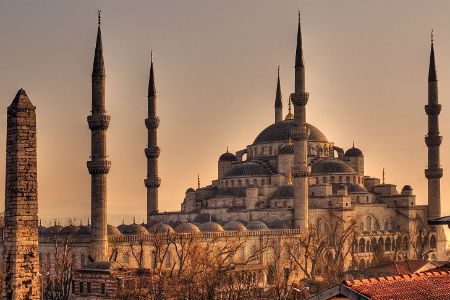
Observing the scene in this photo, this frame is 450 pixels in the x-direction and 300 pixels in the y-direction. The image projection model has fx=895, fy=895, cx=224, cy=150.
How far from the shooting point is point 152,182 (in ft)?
149

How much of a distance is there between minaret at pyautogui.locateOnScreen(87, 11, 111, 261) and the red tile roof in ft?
75.3

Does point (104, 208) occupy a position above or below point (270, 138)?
below

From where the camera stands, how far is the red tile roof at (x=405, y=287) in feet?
36.8

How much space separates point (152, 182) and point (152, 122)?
3159 millimetres

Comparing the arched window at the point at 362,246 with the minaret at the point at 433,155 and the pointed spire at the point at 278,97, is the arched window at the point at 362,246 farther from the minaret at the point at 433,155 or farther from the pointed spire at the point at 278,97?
the pointed spire at the point at 278,97

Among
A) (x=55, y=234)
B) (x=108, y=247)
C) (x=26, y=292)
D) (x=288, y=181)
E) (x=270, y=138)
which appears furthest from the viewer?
(x=270, y=138)

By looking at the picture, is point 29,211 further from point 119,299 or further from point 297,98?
point 297,98

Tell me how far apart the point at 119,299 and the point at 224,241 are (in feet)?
49.3

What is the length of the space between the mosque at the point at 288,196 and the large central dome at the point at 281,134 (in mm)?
65

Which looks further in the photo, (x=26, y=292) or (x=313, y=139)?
(x=313, y=139)

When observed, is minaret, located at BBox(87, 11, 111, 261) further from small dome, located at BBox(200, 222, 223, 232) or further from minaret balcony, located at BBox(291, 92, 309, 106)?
minaret balcony, located at BBox(291, 92, 309, 106)

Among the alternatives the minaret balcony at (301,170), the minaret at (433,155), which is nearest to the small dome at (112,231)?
the minaret balcony at (301,170)

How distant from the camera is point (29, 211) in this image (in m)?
15.2

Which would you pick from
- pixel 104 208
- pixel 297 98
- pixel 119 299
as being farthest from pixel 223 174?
pixel 119 299
